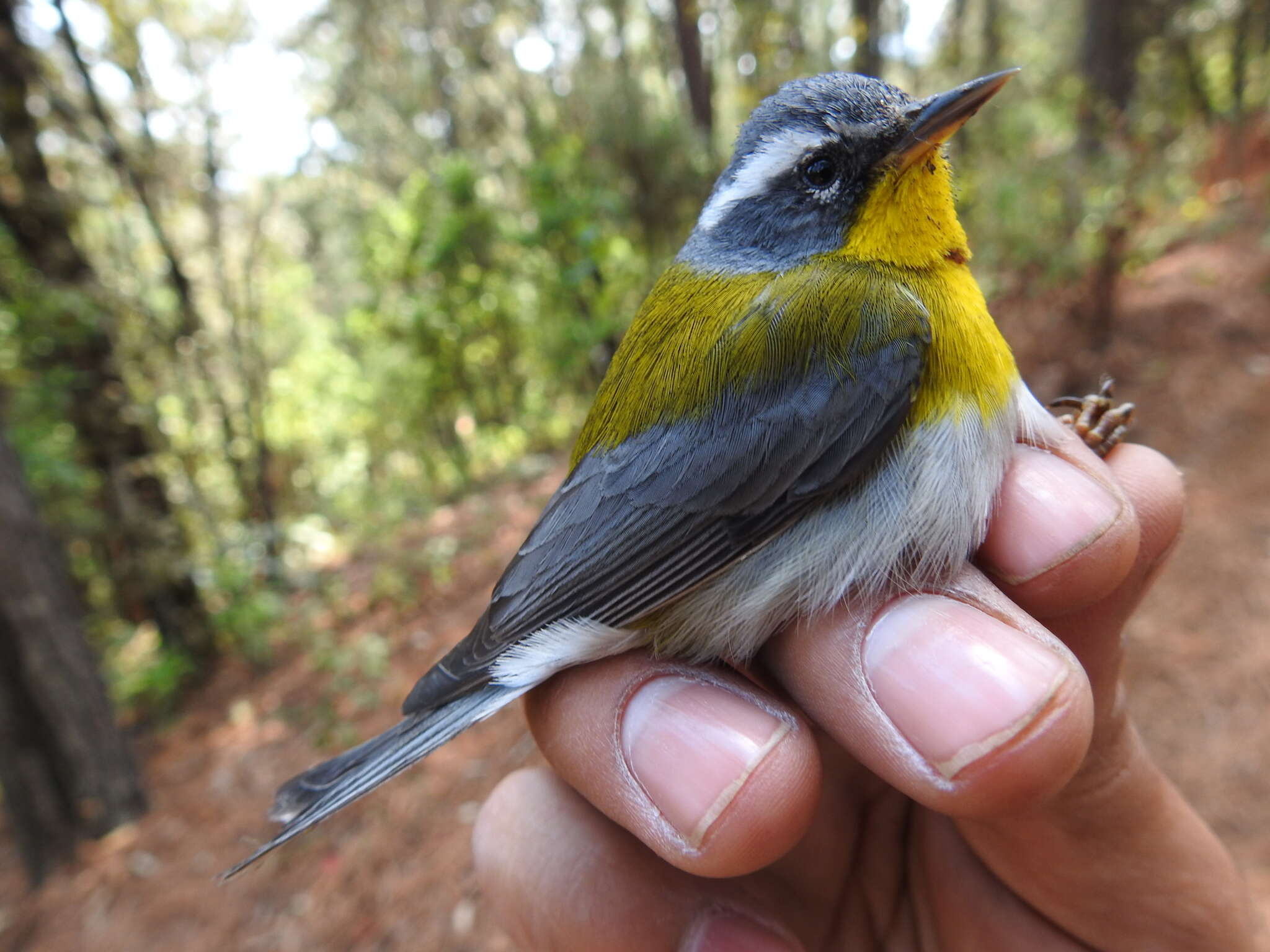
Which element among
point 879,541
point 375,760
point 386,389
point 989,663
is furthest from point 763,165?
point 386,389

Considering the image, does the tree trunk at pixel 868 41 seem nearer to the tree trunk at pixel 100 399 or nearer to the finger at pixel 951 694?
the finger at pixel 951 694

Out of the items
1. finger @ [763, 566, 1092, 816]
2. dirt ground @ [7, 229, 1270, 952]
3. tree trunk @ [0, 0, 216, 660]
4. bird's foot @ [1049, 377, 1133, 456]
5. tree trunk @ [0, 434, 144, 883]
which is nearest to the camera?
finger @ [763, 566, 1092, 816]

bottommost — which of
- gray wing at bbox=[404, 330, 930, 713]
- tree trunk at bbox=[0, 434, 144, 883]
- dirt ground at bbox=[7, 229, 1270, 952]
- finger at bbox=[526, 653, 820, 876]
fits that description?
dirt ground at bbox=[7, 229, 1270, 952]

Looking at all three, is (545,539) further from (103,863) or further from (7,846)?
(7,846)

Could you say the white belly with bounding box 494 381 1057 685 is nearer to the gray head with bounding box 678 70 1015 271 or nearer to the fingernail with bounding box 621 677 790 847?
the fingernail with bounding box 621 677 790 847

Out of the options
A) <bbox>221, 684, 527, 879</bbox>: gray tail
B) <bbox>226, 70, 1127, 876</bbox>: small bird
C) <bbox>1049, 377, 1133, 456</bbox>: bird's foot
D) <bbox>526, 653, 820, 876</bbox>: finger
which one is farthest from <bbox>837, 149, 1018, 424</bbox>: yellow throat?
<bbox>221, 684, 527, 879</bbox>: gray tail

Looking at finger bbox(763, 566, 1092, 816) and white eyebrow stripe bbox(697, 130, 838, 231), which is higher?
white eyebrow stripe bbox(697, 130, 838, 231)

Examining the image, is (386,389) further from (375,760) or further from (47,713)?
(375,760)

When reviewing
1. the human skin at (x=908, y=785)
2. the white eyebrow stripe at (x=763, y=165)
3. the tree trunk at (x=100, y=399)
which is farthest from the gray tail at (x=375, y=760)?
the tree trunk at (x=100, y=399)
